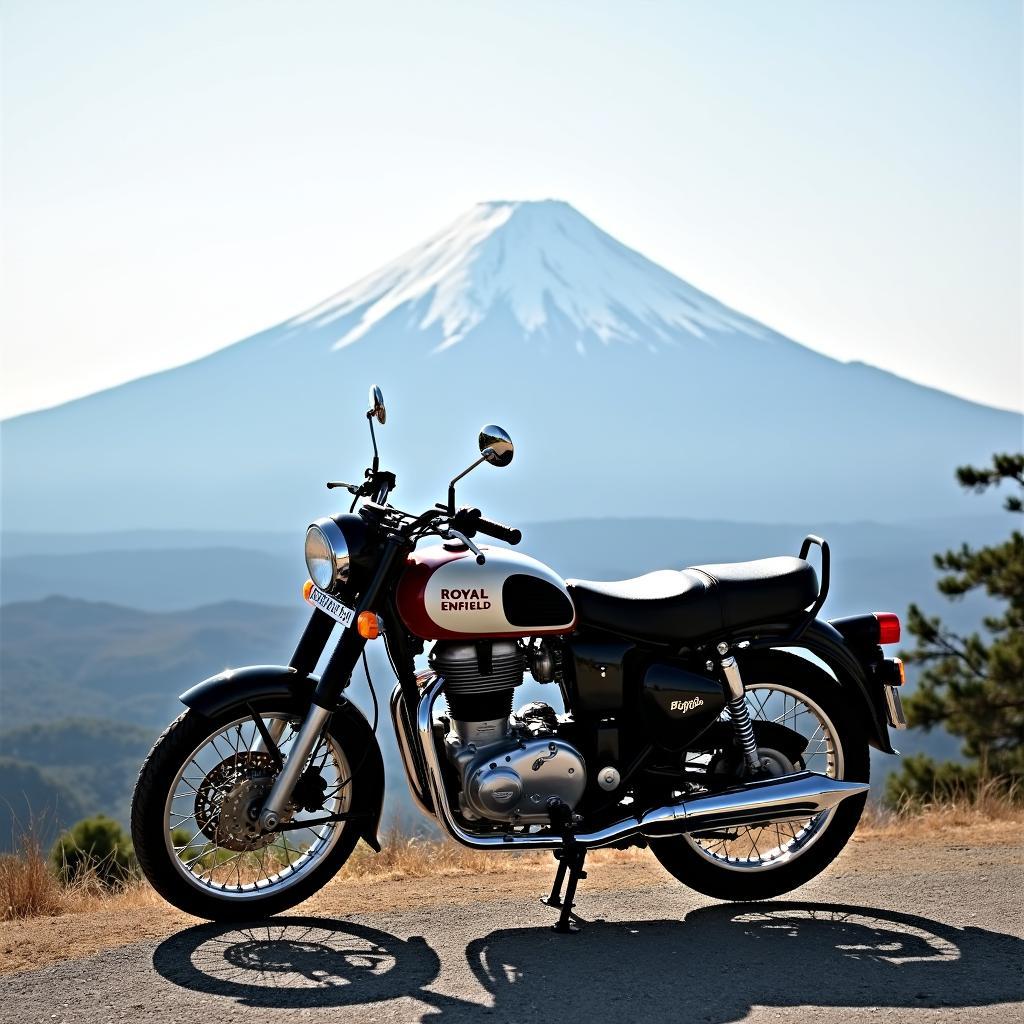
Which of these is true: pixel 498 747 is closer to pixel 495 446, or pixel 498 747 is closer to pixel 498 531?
pixel 498 531

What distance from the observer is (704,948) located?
194 inches

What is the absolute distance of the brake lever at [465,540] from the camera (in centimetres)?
499

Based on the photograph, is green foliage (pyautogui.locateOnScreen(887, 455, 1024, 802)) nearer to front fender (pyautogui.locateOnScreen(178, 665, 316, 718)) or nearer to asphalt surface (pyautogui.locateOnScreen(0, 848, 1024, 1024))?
asphalt surface (pyautogui.locateOnScreen(0, 848, 1024, 1024))

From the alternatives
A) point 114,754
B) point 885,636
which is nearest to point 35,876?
point 885,636

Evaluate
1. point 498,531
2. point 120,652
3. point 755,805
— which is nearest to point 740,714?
point 755,805

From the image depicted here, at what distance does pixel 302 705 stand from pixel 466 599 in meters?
0.74

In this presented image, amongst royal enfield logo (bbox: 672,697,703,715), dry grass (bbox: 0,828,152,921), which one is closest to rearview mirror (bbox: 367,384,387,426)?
royal enfield logo (bbox: 672,697,703,715)

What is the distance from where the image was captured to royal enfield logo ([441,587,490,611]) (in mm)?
5008

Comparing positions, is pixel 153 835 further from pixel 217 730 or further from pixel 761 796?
pixel 761 796

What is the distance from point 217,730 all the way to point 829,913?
2362 millimetres

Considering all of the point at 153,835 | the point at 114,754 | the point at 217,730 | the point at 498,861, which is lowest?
the point at 114,754

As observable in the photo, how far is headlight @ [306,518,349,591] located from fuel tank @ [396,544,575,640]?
0.78ft

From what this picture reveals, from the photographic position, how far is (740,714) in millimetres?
5387

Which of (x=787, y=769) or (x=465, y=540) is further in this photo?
(x=787, y=769)
